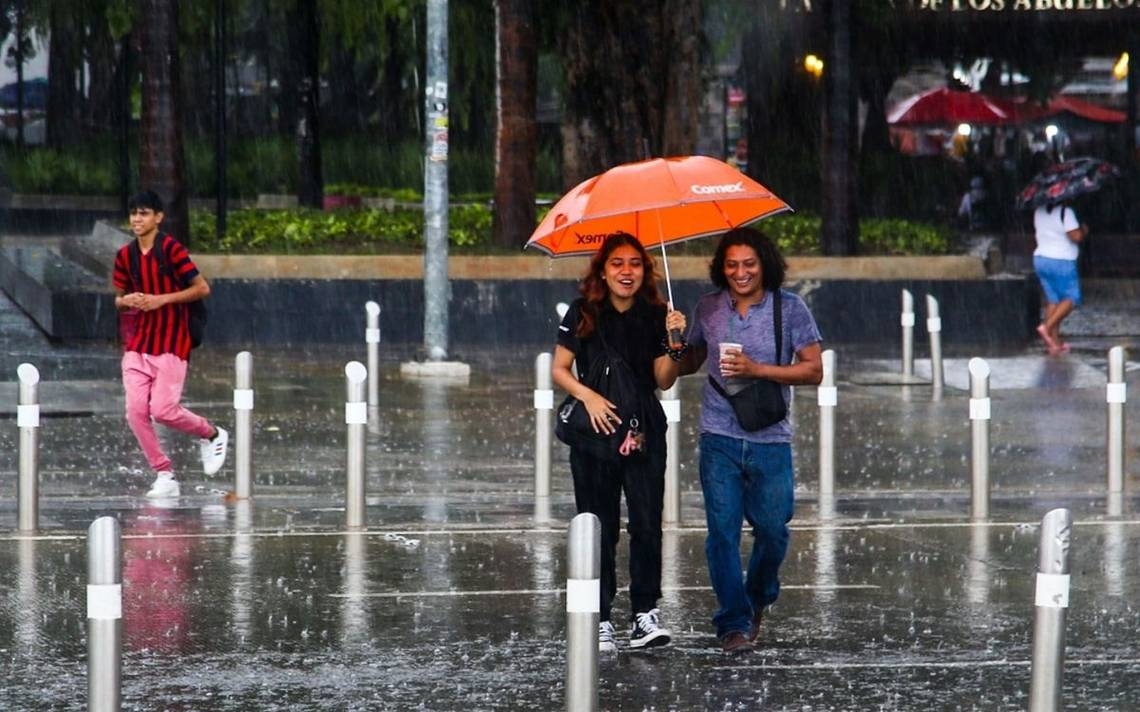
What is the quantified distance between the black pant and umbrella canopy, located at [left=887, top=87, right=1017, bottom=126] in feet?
101

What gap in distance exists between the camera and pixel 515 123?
2523 cm

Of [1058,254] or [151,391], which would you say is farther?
[1058,254]

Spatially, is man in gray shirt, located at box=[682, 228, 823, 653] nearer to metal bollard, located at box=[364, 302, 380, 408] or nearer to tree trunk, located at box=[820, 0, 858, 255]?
metal bollard, located at box=[364, 302, 380, 408]

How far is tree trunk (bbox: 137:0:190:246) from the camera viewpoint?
2406 centimetres

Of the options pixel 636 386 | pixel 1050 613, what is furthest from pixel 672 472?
pixel 1050 613

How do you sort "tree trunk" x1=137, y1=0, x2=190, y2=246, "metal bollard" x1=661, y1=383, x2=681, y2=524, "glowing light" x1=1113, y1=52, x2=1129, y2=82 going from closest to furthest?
1. "metal bollard" x1=661, y1=383, x2=681, y2=524
2. "tree trunk" x1=137, y1=0, x2=190, y2=246
3. "glowing light" x1=1113, y1=52, x2=1129, y2=82

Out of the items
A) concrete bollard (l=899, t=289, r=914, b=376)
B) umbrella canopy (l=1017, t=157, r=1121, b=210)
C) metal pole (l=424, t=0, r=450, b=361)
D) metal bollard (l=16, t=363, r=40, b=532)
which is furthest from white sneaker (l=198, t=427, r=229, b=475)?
umbrella canopy (l=1017, t=157, r=1121, b=210)

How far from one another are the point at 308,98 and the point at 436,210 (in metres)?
14.0

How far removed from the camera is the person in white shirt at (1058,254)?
2186 cm

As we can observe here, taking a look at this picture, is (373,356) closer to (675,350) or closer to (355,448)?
(355,448)

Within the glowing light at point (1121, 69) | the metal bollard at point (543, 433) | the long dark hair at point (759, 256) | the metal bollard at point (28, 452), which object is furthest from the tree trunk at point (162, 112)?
the glowing light at point (1121, 69)

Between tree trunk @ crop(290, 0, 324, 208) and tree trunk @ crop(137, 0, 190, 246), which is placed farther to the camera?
tree trunk @ crop(290, 0, 324, 208)

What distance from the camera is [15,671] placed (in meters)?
8.48

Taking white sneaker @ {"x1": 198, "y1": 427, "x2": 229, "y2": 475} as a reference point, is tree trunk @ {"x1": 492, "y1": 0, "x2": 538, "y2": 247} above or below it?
above
